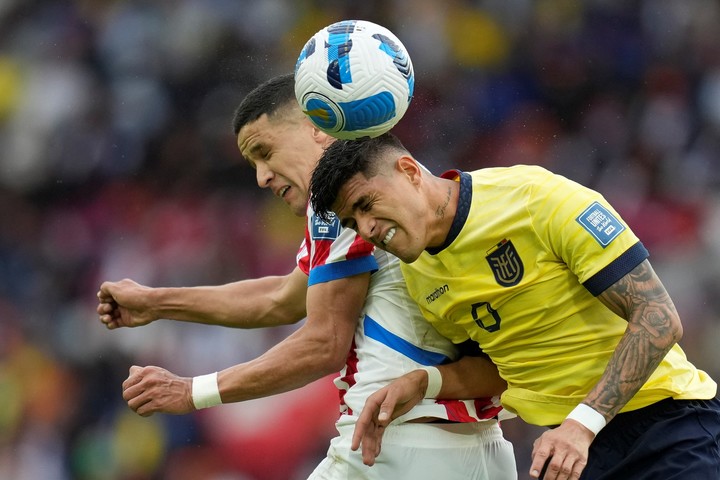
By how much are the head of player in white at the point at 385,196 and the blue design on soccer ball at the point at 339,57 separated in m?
0.24

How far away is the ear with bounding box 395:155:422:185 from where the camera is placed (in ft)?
11.9

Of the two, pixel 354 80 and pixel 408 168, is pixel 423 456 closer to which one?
pixel 408 168

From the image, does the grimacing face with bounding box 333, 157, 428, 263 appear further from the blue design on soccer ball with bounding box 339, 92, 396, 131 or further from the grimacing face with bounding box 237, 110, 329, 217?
the grimacing face with bounding box 237, 110, 329, 217

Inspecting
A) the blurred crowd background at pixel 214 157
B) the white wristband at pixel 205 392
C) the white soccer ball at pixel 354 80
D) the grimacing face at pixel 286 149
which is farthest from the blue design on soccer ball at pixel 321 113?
the blurred crowd background at pixel 214 157

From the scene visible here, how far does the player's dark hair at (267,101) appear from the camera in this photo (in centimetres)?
434

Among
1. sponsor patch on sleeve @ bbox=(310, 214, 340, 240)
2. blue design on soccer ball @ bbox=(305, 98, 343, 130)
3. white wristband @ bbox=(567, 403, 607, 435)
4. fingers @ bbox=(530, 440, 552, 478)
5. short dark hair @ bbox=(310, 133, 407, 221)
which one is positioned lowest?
sponsor patch on sleeve @ bbox=(310, 214, 340, 240)

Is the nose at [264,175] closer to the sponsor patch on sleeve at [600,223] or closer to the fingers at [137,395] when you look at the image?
the fingers at [137,395]

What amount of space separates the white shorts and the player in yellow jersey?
200 mm

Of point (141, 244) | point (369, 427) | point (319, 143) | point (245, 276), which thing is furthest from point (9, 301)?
point (369, 427)

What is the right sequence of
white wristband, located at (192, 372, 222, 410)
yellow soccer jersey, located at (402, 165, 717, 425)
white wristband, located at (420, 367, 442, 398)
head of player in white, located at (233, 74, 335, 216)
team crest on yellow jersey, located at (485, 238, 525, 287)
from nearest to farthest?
1. yellow soccer jersey, located at (402, 165, 717, 425)
2. team crest on yellow jersey, located at (485, 238, 525, 287)
3. white wristband, located at (420, 367, 442, 398)
4. white wristband, located at (192, 372, 222, 410)
5. head of player in white, located at (233, 74, 335, 216)

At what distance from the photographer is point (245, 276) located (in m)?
7.95

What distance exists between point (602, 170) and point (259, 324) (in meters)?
4.39

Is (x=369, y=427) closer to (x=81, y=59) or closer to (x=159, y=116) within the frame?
(x=159, y=116)

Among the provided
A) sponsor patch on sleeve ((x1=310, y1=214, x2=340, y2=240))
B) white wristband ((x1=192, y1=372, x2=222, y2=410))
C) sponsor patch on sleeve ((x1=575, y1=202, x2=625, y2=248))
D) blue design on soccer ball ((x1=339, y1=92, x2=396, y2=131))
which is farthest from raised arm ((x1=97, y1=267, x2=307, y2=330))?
sponsor patch on sleeve ((x1=575, y1=202, x2=625, y2=248))
